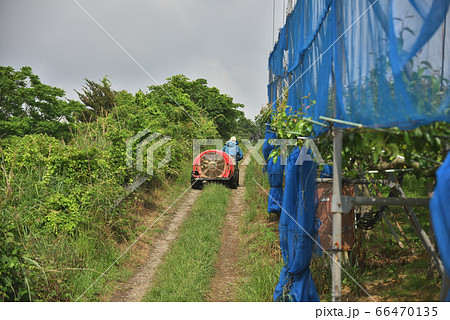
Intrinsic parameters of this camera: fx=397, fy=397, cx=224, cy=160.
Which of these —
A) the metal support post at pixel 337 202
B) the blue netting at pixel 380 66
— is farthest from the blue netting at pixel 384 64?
the metal support post at pixel 337 202

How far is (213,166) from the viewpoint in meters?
13.7

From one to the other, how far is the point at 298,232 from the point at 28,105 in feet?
84.0

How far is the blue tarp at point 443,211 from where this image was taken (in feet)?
7.97

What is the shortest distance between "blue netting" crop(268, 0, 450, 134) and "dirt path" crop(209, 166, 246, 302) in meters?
3.36

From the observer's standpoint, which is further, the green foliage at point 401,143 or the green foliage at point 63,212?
the green foliage at point 63,212

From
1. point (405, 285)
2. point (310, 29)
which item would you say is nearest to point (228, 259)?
point (405, 285)

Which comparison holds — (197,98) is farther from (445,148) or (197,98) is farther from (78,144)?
(445,148)

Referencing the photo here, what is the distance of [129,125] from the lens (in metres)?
11.1

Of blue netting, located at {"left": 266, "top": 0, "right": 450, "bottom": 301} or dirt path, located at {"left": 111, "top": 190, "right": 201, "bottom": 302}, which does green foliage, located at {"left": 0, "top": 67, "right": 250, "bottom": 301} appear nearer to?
dirt path, located at {"left": 111, "top": 190, "right": 201, "bottom": 302}

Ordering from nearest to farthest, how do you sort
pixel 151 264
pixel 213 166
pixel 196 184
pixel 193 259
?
pixel 193 259 < pixel 151 264 < pixel 213 166 < pixel 196 184

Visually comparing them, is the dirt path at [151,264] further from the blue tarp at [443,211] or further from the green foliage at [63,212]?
the blue tarp at [443,211]

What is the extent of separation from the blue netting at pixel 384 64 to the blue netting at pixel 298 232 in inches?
38.5

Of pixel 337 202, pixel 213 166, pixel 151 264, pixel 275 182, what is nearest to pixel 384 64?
pixel 337 202

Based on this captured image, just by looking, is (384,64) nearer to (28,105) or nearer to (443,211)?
(443,211)
